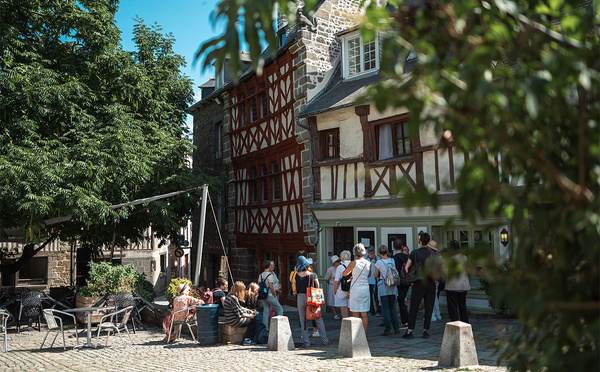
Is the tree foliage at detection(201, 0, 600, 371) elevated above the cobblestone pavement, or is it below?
above

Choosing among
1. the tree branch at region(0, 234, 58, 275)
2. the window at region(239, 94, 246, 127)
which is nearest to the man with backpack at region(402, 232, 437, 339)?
the tree branch at region(0, 234, 58, 275)

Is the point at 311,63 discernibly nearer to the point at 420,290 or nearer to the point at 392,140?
the point at 392,140

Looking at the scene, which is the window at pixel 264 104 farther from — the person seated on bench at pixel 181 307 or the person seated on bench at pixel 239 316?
the person seated on bench at pixel 239 316

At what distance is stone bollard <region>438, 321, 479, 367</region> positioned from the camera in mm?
6750

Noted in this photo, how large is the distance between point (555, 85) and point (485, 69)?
24 centimetres

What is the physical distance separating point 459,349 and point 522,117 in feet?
17.7

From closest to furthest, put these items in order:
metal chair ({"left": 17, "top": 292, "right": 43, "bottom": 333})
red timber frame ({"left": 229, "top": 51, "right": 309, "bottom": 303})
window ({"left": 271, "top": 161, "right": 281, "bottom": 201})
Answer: metal chair ({"left": 17, "top": 292, "right": 43, "bottom": 333}) < red timber frame ({"left": 229, "top": 51, "right": 309, "bottom": 303}) < window ({"left": 271, "top": 161, "right": 281, "bottom": 201})

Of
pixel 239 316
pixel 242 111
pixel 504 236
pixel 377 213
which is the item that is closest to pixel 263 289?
A: pixel 239 316

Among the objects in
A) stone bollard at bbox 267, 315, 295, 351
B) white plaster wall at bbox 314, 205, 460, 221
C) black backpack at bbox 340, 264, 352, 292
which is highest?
white plaster wall at bbox 314, 205, 460, 221

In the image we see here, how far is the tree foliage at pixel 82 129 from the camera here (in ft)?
42.8

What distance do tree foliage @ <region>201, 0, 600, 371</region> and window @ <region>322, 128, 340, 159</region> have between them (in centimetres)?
1321

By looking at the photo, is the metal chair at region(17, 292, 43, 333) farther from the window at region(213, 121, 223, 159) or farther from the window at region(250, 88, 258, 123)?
the window at region(213, 121, 223, 159)

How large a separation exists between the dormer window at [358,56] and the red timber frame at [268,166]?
2.02 metres

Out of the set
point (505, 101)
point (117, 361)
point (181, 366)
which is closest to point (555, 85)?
point (505, 101)
